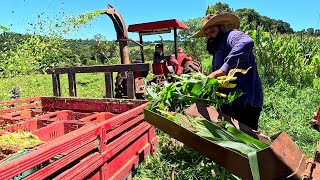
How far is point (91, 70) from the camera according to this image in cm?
476

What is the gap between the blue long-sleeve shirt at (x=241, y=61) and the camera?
261 cm

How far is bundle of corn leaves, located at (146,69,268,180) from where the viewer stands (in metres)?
1.49

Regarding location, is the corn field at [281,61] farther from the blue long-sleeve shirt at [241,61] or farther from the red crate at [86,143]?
the blue long-sleeve shirt at [241,61]

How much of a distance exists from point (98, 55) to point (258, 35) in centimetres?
2620

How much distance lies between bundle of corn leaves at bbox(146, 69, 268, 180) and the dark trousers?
32.7 inches

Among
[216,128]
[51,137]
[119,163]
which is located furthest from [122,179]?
[216,128]

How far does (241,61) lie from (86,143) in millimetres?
1433

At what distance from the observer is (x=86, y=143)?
223 cm

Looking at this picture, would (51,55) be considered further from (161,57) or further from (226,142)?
(226,142)

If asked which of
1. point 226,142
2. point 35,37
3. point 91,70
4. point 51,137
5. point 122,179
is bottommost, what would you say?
point 122,179

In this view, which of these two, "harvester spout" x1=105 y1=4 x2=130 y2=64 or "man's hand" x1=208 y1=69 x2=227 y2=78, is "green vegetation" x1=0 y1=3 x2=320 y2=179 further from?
"man's hand" x1=208 y1=69 x2=227 y2=78

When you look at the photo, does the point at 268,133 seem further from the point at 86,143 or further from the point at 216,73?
the point at 86,143

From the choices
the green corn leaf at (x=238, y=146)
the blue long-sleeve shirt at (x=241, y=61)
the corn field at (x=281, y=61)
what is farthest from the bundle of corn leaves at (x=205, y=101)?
the corn field at (x=281, y=61)

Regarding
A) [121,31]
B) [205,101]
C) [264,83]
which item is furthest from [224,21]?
[264,83]
